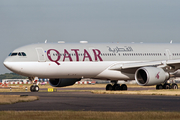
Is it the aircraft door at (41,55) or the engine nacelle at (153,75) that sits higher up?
the aircraft door at (41,55)

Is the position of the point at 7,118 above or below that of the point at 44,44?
below

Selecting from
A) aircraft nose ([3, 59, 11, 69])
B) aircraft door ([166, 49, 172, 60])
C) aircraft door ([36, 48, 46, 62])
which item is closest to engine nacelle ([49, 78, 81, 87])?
aircraft door ([36, 48, 46, 62])

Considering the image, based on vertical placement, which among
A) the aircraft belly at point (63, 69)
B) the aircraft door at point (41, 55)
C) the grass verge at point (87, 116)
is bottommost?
the grass verge at point (87, 116)

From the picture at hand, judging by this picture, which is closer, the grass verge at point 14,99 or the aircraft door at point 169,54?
the grass verge at point 14,99

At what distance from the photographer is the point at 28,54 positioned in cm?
3747

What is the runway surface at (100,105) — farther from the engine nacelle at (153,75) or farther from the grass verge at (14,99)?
the engine nacelle at (153,75)

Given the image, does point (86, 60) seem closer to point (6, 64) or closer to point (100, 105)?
point (6, 64)

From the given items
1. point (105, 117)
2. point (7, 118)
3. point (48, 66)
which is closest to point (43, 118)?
point (7, 118)

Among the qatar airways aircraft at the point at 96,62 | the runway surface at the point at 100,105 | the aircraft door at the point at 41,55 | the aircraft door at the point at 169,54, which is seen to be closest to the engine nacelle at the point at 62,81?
the qatar airways aircraft at the point at 96,62

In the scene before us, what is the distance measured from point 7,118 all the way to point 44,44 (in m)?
23.2

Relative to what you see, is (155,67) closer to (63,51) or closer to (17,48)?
(63,51)

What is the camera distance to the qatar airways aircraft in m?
37.5

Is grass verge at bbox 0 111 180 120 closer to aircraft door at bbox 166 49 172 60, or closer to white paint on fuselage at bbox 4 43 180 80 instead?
white paint on fuselage at bbox 4 43 180 80

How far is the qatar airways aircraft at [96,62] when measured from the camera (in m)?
37.5
